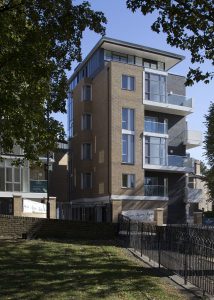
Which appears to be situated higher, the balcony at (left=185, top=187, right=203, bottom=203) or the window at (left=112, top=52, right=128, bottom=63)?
the window at (left=112, top=52, right=128, bottom=63)

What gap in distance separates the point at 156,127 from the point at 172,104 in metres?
2.75

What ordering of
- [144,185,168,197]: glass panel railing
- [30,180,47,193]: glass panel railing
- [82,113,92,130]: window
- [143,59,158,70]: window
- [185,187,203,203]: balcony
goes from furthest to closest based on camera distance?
[82,113,92,130]: window → [143,59,158,70]: window → [185,187,203,203]: balcony → [144,185,168,197]: glass panel railing → [30,180,47,193]: glass panel railing

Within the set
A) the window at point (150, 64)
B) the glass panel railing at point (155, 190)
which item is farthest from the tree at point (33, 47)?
the window at point (150, 64)

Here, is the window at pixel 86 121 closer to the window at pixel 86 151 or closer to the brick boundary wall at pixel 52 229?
the window at pixel 86 151

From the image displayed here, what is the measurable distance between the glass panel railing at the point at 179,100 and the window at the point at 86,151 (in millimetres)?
9101

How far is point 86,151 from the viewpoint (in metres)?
50.3

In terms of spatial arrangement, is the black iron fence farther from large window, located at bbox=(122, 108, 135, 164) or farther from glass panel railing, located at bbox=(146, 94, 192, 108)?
glass panel railing, located at bbox=(146, 94, 192, 108)

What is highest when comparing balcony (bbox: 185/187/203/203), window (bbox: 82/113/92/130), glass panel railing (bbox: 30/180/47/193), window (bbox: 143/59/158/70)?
window (bbox: 143/59/158/70)

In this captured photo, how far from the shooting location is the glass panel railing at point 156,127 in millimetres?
48250

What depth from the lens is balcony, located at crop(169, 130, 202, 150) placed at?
51.6m

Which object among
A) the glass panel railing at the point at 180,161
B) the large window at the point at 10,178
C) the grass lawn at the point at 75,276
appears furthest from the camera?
the glass panel railing at the point at 180,161

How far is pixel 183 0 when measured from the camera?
10961 mm

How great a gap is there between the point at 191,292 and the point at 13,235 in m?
12.6

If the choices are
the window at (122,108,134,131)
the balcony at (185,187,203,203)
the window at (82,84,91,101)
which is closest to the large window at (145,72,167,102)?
the window at (122,108,134,131)
